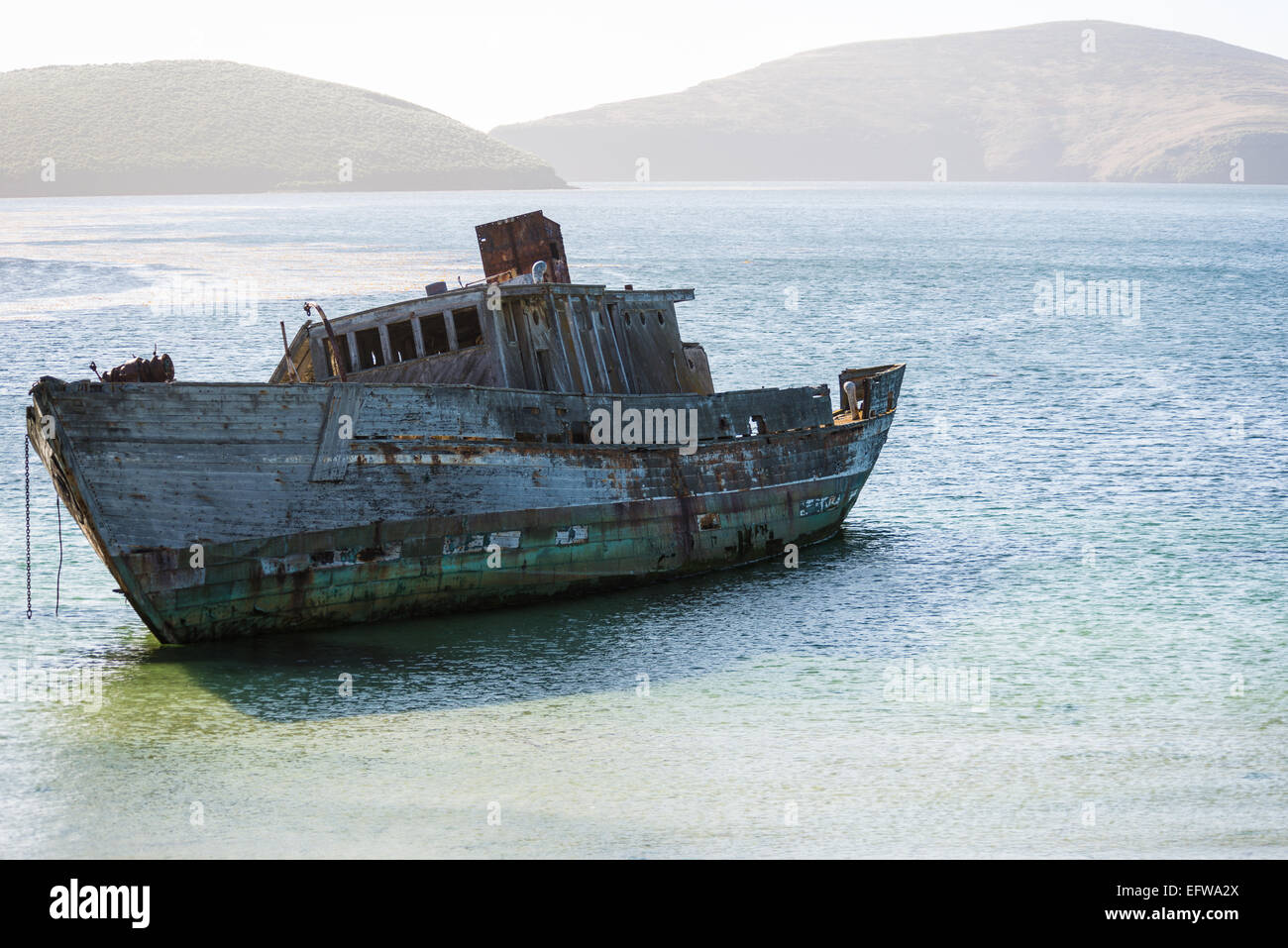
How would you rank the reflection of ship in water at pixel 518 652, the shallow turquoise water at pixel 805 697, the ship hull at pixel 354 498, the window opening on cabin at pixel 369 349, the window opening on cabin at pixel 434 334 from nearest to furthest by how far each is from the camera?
A: the shallow turquoise water at pixel 805 697
the reflection of ship in water at pixel 518 652
the ship hull at pixel 354 498
the window opening on cabin at pixel 369 349
the window opening on cabin at pixel 434 334

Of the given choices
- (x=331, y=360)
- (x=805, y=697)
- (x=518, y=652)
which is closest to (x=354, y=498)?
(x=331, y=360)

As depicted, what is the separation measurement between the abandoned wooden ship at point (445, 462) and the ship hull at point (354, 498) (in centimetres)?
3

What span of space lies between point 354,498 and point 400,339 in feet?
12.7

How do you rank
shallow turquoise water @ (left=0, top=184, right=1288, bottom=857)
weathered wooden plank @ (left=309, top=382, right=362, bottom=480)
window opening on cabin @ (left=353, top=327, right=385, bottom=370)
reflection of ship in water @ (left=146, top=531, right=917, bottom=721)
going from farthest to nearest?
window opening on cabin @ (left=353, top=327, right=385, bottom=370), weathered wooden plank @ (left=309, top=382, right=362, bottom=480), reflection of ship in water @ (left=146, top=531, right=917, bottom=721), shallow turquoise water @ (left=0, top=184, right=1288, bottom=857)

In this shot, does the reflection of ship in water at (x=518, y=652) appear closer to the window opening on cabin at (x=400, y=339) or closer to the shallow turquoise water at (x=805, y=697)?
the shallow turquoise water at (x=805, y=697)

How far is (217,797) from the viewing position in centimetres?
1673

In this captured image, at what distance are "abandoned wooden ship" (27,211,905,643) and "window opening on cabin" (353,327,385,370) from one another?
35 mm

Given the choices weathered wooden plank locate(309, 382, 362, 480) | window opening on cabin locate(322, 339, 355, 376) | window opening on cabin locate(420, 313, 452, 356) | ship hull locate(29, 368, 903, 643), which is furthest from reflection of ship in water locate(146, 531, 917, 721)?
window opening on cabin locate(420, 313, 452, 356)

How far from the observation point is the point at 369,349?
24.5 m

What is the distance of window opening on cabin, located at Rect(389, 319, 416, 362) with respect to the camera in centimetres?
2448

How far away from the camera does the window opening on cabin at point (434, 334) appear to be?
2467cm

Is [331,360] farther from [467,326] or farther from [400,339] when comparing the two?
[467,326]

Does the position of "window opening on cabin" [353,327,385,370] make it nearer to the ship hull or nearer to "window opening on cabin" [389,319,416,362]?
"window opening on cabin" [389,319,416,362]

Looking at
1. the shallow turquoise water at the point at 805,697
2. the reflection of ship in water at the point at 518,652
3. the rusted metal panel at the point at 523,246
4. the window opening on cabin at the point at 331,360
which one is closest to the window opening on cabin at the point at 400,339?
the window opening on cabin at the point at 331,360
